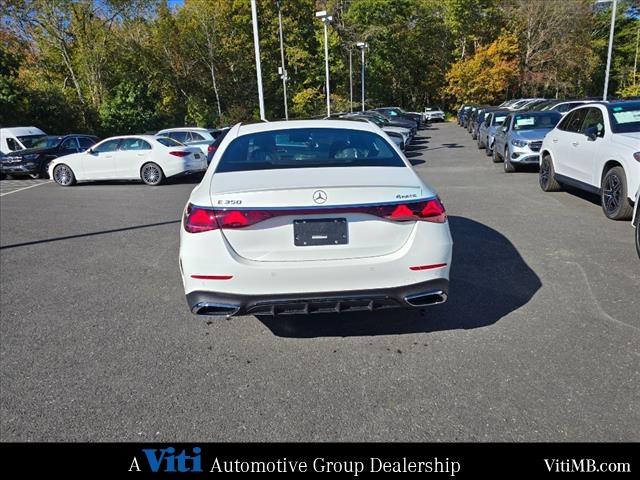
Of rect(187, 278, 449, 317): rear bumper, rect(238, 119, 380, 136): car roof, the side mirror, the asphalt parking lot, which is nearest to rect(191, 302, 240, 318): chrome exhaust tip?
rect(187, 278, 449, 317): rear bumper

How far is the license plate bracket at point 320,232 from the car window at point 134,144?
475 inches

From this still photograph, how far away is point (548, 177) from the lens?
9672 millimetres

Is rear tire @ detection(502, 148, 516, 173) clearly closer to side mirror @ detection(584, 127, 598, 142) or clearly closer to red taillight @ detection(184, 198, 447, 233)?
side mirror @ detection(584, 127, 598, 142)

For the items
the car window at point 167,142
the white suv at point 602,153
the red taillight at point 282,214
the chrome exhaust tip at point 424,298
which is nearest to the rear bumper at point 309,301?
the chrome exhaust tip at point 424,298

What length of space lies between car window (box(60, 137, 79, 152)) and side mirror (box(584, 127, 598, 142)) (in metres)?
18.0

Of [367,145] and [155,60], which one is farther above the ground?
[155,60]

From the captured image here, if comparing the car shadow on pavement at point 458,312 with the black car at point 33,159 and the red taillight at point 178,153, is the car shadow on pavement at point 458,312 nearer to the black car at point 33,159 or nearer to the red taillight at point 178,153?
the red taillight at point 178,153

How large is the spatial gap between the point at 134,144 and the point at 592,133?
1159cm

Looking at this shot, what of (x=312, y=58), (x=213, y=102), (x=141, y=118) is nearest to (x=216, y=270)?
(x=141, y=118)

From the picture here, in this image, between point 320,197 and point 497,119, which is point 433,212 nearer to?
point 320,197

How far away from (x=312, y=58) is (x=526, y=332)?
163ft
